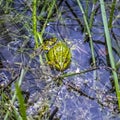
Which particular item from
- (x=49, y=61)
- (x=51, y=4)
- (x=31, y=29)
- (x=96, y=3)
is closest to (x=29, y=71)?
(x=49, y=61)

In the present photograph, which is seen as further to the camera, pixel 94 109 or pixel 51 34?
pixel 51 34

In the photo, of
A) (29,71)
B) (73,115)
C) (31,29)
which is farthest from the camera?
(31,29)

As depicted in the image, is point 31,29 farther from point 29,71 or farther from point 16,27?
point 29,71
